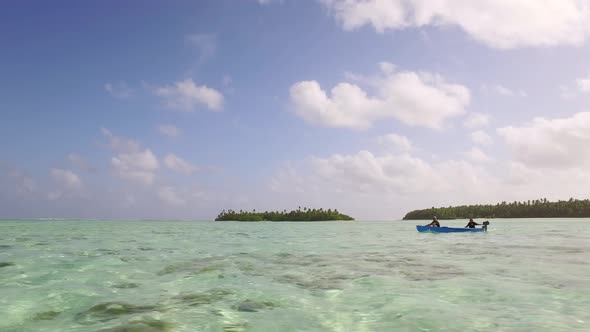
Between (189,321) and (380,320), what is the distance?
3.71 meters

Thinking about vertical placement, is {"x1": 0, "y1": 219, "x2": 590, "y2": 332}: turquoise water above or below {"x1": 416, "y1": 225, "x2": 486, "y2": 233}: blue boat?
below

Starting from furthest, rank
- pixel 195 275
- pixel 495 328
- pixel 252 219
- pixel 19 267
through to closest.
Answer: pixel 252 219, pixel 19 267, pixel 195 275, pixel 495 328

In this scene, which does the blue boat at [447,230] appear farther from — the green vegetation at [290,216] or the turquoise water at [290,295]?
the green vegetation at [290,216]

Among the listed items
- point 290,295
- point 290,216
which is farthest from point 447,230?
point 290,216

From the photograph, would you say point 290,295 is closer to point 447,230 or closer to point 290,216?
point 447,230

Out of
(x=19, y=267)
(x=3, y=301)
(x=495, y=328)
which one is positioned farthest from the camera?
(x=19, y=267)

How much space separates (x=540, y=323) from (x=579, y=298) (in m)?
3.09

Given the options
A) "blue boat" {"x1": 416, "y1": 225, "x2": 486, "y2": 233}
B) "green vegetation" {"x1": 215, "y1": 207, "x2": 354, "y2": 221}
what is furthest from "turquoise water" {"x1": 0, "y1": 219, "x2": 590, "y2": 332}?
"green vegetation" {"x1": 215, "y1": 207, "x2": 354, "y2": 221}

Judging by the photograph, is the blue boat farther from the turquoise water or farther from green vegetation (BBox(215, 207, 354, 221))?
green vegetation (BBox(215, 207, 354, 221))

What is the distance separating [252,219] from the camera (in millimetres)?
117812

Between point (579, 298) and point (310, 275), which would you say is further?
point (310, 275)

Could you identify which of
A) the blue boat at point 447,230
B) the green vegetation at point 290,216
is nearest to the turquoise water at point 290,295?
the blue boat at point 447,230

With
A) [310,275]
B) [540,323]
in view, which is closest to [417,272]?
[310,275]

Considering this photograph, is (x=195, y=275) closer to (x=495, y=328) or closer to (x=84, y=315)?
(x=84, y=315)
